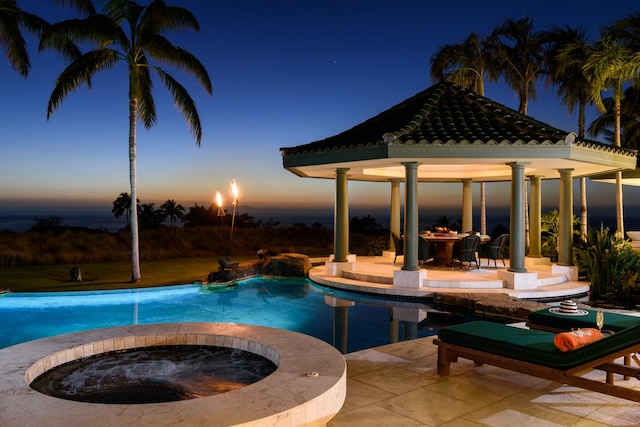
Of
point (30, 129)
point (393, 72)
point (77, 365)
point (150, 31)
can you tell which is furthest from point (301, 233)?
point (77, 365)

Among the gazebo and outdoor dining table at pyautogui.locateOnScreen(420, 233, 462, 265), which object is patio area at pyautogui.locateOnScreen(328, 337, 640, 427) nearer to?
the gazebo

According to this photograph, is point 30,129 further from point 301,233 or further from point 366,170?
point 366,170

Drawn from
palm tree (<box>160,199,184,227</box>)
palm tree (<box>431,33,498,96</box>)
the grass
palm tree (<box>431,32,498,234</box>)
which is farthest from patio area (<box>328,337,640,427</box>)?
palm tree (<box>160,199,184,227</box>)

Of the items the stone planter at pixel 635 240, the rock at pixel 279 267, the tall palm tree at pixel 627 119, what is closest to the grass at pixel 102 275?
the rock at pixel 279 267

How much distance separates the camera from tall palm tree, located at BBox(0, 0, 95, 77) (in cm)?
1370

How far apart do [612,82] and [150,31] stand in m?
13.1

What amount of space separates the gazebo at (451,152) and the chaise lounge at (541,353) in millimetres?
6392

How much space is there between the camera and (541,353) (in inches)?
179

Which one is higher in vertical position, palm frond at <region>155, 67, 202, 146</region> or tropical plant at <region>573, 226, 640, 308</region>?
palm frond at <region>155, 67, 202, 146</region>

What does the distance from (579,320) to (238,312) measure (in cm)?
604

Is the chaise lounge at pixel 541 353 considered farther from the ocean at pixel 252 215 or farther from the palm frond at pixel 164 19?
the ocean at pixel 252 215

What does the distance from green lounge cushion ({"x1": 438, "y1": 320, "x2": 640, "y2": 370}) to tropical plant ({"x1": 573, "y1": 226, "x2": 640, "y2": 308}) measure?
6.50 metres

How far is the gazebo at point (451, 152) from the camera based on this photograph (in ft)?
36.0

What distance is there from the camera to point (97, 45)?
41.7 feet
